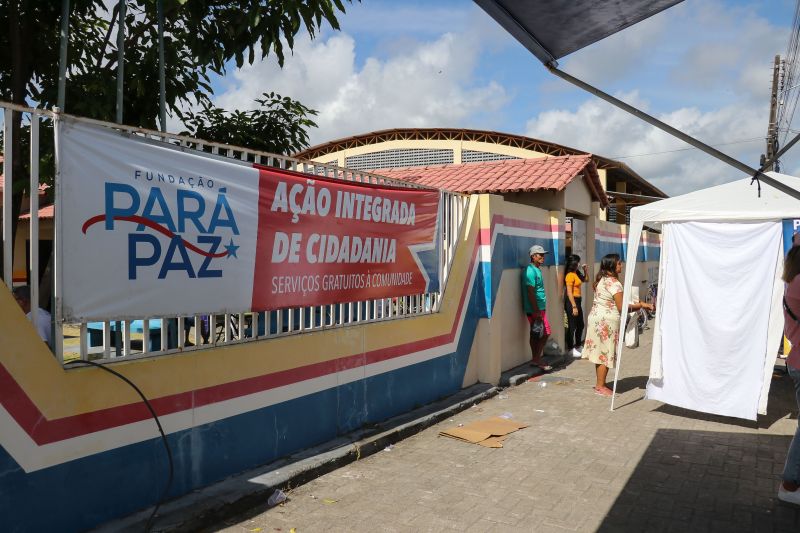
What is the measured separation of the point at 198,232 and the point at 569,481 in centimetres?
352

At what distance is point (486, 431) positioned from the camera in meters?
6.48

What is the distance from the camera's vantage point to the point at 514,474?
17.5 feet

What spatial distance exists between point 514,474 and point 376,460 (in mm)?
1214

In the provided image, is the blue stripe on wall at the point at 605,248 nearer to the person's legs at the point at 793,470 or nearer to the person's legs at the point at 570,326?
the person's legs at the point at 570,326

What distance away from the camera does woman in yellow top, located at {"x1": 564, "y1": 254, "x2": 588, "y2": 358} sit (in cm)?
1142

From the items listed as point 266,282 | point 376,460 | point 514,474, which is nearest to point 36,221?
point 266,282

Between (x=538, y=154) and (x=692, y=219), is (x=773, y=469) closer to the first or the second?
(x=692, y=219)

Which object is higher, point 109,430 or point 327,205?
point 327,205

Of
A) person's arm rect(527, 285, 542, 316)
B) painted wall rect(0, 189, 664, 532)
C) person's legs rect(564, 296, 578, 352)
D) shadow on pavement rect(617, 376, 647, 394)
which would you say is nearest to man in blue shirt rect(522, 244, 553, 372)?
person's arm rect(527, 285, 542, 316)

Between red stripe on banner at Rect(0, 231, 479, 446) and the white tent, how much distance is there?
3.45 meters

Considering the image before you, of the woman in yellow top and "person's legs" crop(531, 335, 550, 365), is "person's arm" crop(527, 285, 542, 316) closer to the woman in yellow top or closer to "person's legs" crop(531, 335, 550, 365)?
"person's legs" crop(531, 335, 550, 365)

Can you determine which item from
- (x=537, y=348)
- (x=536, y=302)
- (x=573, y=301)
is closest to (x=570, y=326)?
(x=573, y=301)

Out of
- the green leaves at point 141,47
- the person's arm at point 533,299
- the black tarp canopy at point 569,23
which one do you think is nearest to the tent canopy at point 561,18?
the black tarp canopy at point 569,23

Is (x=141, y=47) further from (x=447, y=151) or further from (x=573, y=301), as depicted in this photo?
(x=447, y=151)
